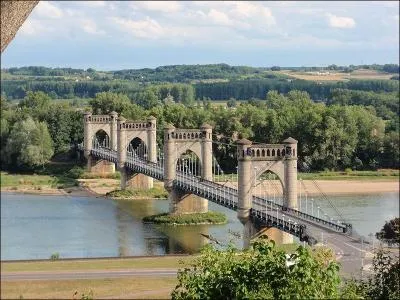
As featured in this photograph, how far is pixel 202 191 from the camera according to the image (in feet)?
98.1

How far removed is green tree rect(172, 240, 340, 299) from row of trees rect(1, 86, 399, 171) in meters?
31.2

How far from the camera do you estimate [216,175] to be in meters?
40.0

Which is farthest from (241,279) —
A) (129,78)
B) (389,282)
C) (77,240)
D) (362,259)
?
(129,78)

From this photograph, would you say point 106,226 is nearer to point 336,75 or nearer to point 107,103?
point 107,103

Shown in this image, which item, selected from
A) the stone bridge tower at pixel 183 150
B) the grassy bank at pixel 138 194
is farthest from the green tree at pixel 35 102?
the stone bridge tower at pixel 183 150

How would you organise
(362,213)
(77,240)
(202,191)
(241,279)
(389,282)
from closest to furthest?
(241,279) < (389,282) < (77,240) < (202,191) < (362,213)

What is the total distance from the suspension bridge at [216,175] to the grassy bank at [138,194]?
0.84 m

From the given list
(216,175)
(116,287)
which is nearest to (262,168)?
(116,287)

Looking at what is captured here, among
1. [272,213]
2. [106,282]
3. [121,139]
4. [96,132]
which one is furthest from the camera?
[96,132]

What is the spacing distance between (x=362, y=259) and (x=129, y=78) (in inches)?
2124

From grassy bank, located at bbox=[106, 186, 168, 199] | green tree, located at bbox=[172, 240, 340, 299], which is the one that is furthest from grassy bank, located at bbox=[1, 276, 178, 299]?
grassy bank, located at bbox=[106, 186, 168, 199]

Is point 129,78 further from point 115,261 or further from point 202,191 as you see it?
point 115,261

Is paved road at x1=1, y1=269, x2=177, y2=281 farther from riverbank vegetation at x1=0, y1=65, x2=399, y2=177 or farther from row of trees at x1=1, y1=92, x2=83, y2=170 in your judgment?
riverbank vegetation at x1=0, y1=65, x2=399, y2=177

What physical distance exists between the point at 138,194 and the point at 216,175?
419cm
